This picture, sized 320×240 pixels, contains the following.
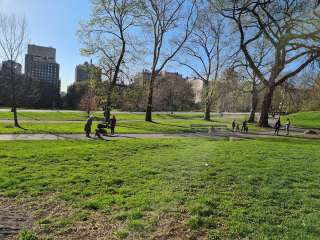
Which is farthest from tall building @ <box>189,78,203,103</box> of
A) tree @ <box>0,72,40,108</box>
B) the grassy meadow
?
tree @ <box>0,72,40,108</box>

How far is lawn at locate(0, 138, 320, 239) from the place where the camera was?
4.90m

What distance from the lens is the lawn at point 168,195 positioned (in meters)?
4.90

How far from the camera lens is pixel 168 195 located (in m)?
6.45

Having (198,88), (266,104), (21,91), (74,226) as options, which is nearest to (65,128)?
(74,226)

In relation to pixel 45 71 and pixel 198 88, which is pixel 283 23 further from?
pixel 45 71

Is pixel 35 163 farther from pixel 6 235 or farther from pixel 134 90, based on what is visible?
pixel 134 90

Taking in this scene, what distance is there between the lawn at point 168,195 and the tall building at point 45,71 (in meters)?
75.3

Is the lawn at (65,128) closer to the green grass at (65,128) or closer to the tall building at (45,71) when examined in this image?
the green grass at (65,128)

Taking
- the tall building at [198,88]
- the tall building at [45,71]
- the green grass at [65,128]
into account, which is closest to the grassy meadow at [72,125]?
the green grass at [65,128]

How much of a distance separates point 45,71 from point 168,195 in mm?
90903

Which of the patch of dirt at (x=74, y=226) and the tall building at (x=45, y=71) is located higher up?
the tall building at (x=45, y=71)

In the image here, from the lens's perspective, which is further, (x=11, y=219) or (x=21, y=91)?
(x=21, y=91)

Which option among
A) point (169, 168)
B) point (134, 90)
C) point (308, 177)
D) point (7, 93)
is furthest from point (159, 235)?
point (7, 93)

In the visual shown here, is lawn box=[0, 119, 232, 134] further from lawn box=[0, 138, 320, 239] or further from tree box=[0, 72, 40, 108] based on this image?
tree box=[0, 72, 40, 108]
